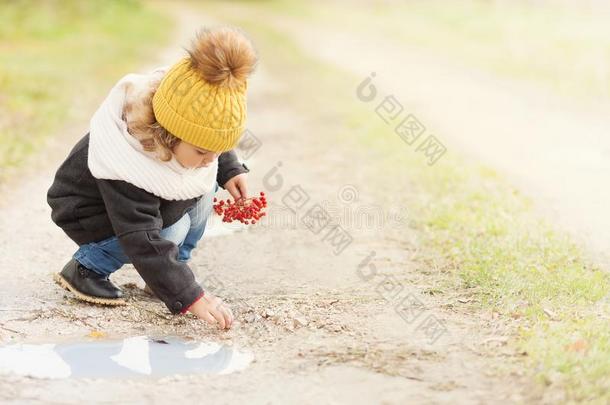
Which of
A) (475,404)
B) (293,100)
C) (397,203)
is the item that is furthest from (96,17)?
(475,404)

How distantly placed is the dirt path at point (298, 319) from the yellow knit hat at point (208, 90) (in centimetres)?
81

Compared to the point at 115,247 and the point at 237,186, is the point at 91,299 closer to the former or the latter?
the point at 115,247

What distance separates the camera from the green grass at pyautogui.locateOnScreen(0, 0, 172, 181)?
7.60 metres

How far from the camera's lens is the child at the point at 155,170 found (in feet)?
9.50

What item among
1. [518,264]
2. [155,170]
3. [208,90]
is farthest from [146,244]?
[518,264]

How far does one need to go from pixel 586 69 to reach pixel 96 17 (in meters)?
12.6

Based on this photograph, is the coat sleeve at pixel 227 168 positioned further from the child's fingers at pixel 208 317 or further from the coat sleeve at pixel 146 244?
the child's fingers at pixel 208 317

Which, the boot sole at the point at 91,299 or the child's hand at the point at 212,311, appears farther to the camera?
the boot sole at the point at 91,299

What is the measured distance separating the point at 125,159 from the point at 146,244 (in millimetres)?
330

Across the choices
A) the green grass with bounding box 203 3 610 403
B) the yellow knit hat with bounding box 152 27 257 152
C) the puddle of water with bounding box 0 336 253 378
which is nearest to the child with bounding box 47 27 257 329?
the yellow knit hat with bounding box 152 27 257 152

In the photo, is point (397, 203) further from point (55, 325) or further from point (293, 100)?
point (293, 100)

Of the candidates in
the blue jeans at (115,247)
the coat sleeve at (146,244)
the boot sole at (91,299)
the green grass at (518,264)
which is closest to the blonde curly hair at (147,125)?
the coat sleeve at (146,244)

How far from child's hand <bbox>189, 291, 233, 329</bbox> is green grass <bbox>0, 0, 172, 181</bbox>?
10.3 ft

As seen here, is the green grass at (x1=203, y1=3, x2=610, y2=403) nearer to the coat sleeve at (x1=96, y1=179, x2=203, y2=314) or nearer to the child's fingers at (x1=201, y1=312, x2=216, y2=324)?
the child's fingers at (x1=201, y1=312, x2=216, y2=324)
